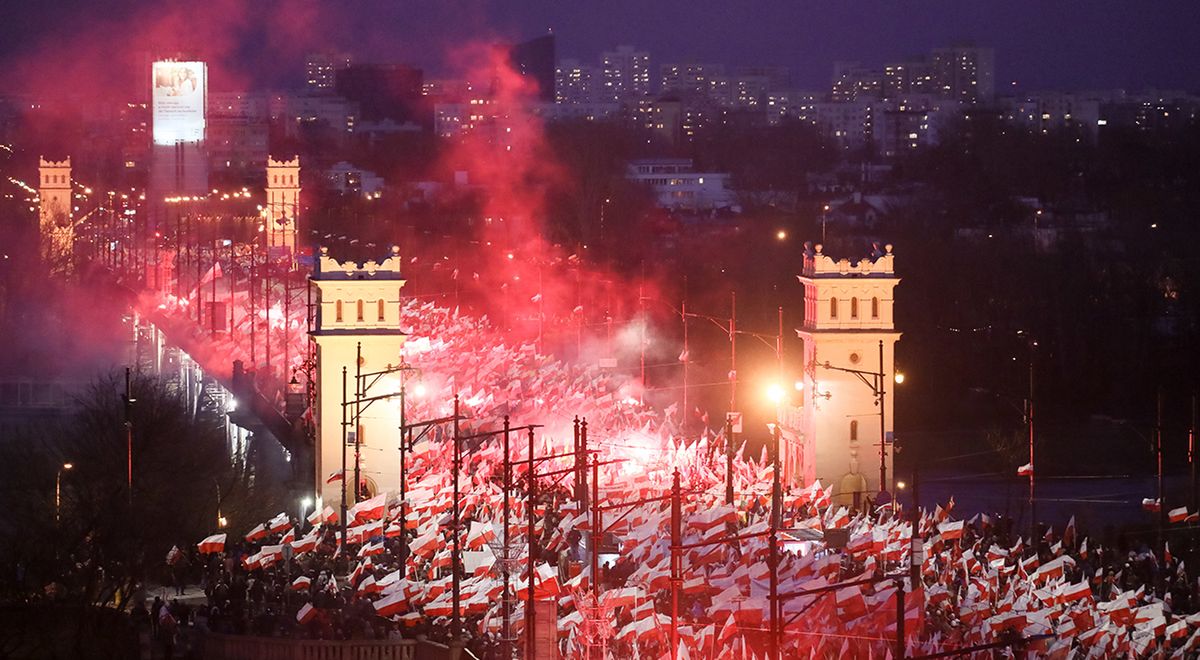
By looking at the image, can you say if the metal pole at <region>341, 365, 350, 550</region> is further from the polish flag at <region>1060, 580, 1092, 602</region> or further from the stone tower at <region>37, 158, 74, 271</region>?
the stone tower at <region>37, 158, 74, 271</region>

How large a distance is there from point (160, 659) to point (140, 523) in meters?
5.81

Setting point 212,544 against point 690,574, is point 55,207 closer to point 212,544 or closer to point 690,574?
point 212,544

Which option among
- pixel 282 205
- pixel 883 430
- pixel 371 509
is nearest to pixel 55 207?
pixel 282 205

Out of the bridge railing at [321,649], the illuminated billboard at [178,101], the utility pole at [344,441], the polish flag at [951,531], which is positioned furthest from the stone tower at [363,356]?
the illuminated billboard at [178,101]

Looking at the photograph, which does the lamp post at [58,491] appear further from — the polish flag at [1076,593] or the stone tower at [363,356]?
the polish flag at [1076,593]

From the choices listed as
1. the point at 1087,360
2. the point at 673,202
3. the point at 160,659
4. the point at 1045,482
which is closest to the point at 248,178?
the point at 673,202

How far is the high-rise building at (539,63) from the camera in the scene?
146875 mm

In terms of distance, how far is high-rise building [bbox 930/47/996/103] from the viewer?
531 ft

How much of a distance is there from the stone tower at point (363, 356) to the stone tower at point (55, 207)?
167ft

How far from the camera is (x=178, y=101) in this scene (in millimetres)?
112125

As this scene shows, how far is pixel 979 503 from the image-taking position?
36000 millimetres

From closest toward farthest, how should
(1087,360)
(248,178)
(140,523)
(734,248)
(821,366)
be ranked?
(140,523) → (821,366) → (1087,360) → (734,248) → (248,178)

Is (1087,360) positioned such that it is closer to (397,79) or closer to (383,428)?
(383,428)

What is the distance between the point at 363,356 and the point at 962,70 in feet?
436
